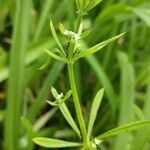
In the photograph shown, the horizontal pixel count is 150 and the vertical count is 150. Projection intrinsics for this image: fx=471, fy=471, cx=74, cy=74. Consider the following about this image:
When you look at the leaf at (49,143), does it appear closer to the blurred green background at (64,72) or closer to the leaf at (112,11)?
the blurred green background at (64,72)

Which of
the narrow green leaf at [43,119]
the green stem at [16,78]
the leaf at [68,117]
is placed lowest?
the narrow green leaf at [43,119]

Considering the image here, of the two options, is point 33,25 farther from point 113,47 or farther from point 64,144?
point 64,144

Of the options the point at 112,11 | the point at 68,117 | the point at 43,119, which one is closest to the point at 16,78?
the point at 43,119

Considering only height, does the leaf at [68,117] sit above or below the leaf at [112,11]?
below

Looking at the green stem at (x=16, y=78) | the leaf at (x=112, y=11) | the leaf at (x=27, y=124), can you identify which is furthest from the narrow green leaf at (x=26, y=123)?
the leaf at (x=112, y=11)

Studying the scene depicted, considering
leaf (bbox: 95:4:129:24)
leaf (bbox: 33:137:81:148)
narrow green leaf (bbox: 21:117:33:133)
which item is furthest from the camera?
leaf (bbox: 95:4:129:24)

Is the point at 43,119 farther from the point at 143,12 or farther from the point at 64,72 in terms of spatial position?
the point at 143,12

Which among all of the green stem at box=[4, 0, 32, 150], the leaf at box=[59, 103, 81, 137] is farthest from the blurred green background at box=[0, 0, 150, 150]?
the leaf at box=[59, 103, 81, 137]

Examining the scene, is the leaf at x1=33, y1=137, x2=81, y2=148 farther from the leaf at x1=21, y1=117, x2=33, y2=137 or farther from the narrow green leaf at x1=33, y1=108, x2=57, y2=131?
the narrow green leaf at x1=33, y1=108, x2=57, y2=131
